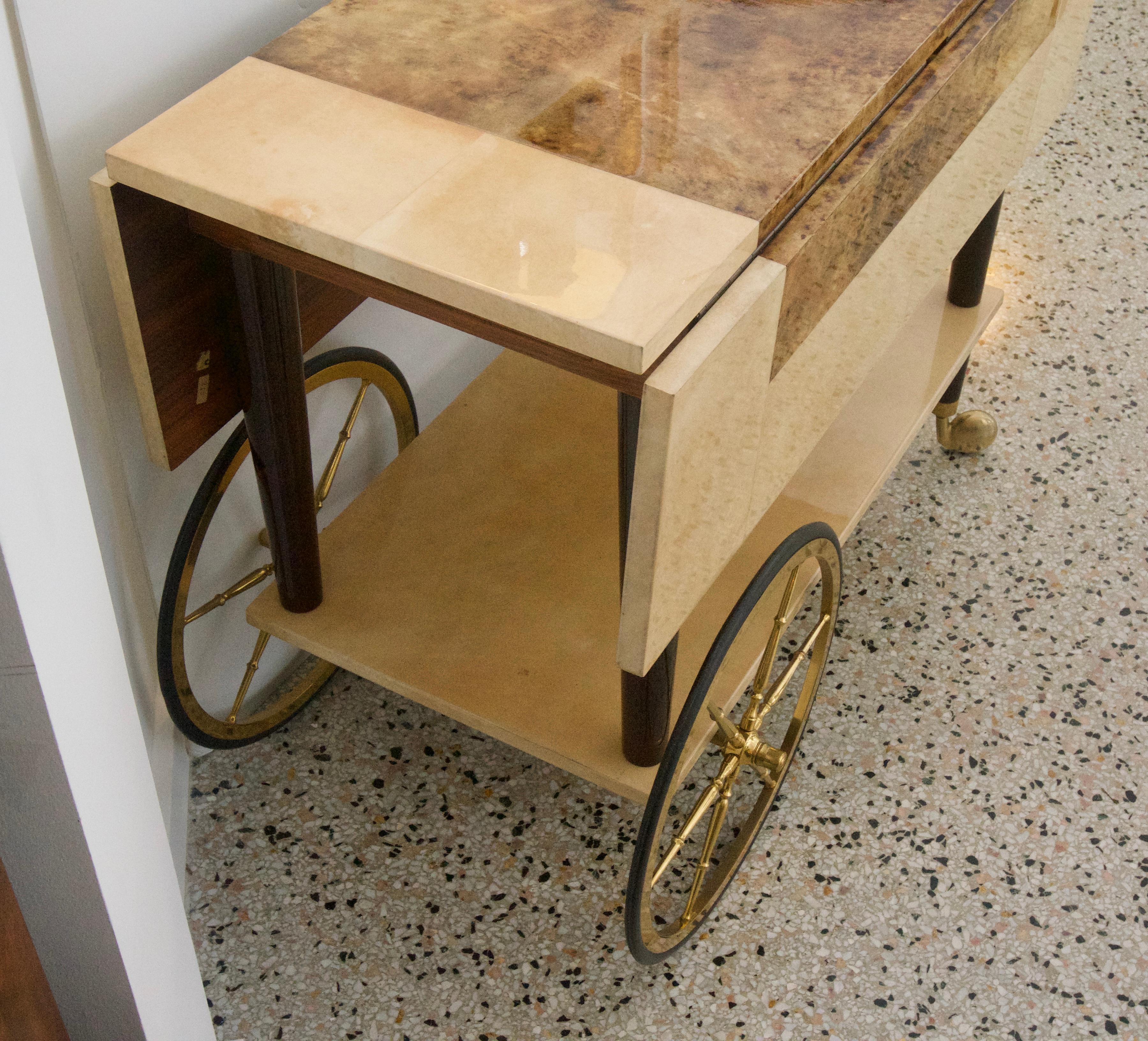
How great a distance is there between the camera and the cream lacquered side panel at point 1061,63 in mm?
1330

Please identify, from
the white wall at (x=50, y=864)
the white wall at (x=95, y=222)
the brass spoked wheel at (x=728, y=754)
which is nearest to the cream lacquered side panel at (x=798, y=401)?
the brass spoked wheel at (x=728, y=754)

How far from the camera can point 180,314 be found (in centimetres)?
103

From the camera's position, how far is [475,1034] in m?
1.25

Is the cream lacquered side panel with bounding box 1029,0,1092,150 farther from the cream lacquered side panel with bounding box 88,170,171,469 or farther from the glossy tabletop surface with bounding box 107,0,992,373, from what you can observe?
the cream lacquered side panel with bounding box 88,170,171,469

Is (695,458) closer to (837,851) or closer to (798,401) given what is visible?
(798,401)

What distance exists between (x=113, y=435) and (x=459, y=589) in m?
0.41

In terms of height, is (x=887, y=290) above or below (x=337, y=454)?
above

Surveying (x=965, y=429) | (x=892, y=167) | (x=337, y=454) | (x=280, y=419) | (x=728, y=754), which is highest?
(x=892, y=167)

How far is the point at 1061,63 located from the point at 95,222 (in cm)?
104

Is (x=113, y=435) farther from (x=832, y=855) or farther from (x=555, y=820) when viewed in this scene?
(x=832, y=855)

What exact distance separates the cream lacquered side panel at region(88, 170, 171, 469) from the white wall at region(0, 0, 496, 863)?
36mm

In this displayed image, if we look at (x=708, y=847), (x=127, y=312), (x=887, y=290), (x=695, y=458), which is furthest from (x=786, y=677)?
(x=127, y=312)

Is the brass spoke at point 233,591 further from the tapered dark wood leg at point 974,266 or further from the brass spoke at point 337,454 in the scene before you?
the tapered dark wood leg at point 974,266

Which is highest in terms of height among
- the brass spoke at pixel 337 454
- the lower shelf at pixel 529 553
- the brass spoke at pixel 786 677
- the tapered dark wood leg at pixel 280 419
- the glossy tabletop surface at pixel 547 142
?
the glossy tabletop surface at pixel 547 142
